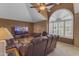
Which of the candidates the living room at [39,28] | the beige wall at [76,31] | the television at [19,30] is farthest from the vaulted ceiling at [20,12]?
the beige wall at [76,31]

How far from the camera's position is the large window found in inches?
92.0

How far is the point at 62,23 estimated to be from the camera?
93.3 inches

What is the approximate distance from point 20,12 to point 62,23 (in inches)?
30.0

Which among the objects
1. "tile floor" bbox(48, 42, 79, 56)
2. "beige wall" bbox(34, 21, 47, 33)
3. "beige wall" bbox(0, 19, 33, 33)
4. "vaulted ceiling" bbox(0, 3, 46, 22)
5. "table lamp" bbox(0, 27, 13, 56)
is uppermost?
"vaulted ceiling" bbox(0, 3, 46, 22)

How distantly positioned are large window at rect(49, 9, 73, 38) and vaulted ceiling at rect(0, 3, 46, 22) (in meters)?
0.20

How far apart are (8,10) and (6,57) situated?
2.71 ft

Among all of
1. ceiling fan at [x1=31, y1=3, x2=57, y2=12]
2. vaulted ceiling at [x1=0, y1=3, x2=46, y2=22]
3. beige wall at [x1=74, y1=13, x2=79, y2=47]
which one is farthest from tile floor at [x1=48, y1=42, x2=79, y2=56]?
ceiling fan at [x1=31, y1=3, x2=57, y2=12]

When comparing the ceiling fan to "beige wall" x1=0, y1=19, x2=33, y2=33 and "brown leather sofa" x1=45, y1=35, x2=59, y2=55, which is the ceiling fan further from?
"brown leather sofa" x1=45, y1=35, x2=59, y2=55

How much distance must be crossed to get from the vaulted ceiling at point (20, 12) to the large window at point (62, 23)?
0.20 metres

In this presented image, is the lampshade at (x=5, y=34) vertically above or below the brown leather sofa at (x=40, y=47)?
above

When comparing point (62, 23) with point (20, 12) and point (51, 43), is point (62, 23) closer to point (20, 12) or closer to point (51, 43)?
point (51, 43)

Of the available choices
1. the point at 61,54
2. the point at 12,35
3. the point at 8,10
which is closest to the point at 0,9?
the point at 8,10

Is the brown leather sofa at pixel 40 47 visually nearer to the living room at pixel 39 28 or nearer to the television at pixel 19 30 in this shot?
the living room at pixel 39 28

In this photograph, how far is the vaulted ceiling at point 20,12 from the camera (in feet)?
7.65
